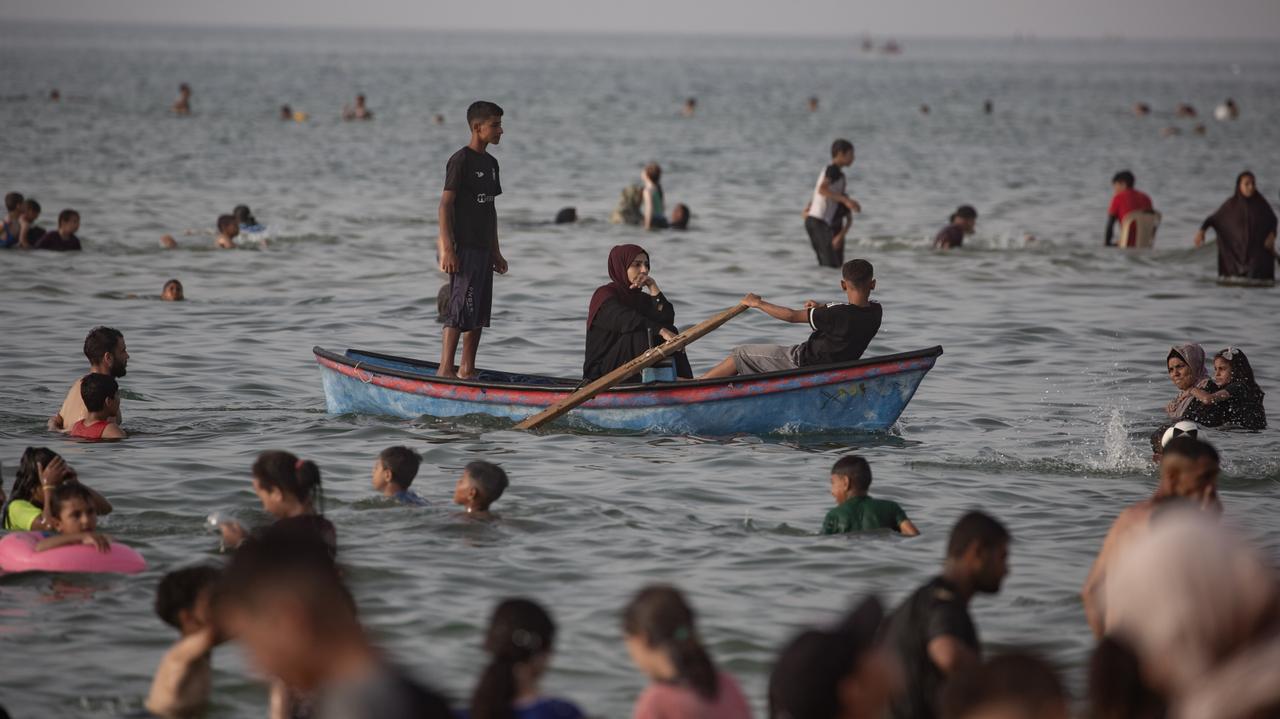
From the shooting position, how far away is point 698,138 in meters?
58.7

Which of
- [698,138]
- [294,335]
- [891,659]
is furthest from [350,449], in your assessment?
[698,138]

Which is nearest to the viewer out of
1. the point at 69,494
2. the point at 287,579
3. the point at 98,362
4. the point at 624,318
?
the point at 287,579

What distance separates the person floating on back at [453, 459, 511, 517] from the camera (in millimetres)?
10086

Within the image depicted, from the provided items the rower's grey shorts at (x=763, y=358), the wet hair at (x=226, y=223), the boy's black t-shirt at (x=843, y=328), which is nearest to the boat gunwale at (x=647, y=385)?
the boy's black t-shirt at (x=843, y=328)

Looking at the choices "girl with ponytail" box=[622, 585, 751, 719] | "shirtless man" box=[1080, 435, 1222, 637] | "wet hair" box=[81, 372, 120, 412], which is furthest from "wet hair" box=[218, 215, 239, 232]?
"girl with ponytail" box=[622, 585, 751, 719]

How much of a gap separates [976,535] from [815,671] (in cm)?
132

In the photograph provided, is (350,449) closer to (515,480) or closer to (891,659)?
(515,480)

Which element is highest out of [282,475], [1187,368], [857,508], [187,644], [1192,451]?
[1187,368]

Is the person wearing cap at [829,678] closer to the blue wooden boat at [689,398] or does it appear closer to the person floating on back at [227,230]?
the blue wooden boat at [689,398]

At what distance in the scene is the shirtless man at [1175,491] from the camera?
22.8 ft

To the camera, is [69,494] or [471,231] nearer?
[69,494]

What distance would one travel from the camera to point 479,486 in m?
10.2

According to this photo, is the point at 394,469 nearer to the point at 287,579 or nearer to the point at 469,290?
the point at 469,290

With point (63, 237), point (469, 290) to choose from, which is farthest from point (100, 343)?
point (63, 237)
